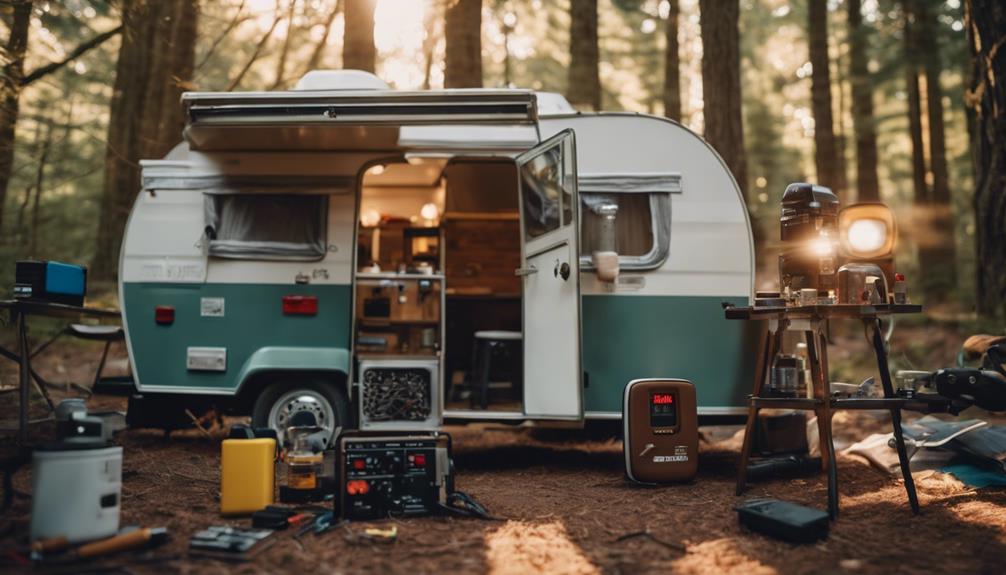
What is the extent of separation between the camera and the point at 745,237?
20.3 ft

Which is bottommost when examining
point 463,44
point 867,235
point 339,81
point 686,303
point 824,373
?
point 824,373

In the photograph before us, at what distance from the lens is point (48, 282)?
5719 millimetres

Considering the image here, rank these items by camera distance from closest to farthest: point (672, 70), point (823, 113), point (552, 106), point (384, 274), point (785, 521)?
point (785, 521)
point (552, 106)
point (384, 274)
point (823, 113)
point (672, 70)

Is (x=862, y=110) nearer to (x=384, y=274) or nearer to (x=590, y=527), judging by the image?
(x=384, y=274)

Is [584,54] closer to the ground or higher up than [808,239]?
higher up

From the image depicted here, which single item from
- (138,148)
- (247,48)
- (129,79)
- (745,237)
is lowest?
(745,237)

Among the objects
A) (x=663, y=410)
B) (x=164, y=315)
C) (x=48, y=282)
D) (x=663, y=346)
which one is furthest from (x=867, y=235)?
(x=48, y=282)

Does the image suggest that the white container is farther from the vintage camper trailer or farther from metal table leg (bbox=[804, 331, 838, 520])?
metal table leg (bbox=[804, 331, 838, 520])

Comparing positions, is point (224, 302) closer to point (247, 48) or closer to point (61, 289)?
point (61, 289)

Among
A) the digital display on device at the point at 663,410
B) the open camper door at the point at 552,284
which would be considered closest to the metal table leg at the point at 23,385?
the open camper door at the point at 552,284

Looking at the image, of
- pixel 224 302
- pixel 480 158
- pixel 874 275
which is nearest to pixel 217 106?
pixel 224 302

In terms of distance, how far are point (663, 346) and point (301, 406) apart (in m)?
2.92

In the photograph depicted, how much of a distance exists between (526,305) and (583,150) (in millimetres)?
1366

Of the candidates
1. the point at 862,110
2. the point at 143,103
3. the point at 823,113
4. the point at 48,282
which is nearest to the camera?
the point at 48,282
